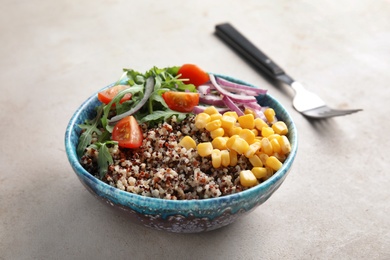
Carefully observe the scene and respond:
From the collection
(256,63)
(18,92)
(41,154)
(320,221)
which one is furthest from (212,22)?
(320,221)

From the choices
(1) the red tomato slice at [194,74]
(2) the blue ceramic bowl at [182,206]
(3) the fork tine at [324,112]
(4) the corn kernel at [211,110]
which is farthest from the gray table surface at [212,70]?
(1) the red tomato slice at [194,74]

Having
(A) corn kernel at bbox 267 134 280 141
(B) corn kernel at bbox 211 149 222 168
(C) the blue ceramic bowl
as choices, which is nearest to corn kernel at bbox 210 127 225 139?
(B) corn kernel at bbox 211 149 222 168

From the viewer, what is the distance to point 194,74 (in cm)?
245

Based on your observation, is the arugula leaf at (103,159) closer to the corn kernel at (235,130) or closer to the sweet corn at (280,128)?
the corn kernel at (235,130)

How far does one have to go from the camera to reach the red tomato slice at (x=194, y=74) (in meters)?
2.45

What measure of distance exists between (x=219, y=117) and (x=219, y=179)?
340 millimetres

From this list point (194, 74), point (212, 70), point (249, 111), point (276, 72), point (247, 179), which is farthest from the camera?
point (212, 70)

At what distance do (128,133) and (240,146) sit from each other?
51 cm

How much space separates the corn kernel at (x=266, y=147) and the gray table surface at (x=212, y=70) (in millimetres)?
392

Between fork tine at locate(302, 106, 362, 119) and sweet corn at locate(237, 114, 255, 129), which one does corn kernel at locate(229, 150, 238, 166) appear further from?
fork tine at locate(302, 106, 362, 119)

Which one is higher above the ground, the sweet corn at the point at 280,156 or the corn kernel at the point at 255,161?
the corn kernel at the point at 255,161

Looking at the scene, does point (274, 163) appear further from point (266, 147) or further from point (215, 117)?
point (215, 117)

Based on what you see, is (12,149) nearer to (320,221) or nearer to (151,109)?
(151,109)

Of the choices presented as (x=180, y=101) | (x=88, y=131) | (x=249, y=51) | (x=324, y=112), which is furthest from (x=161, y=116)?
(x=249, y=51)
